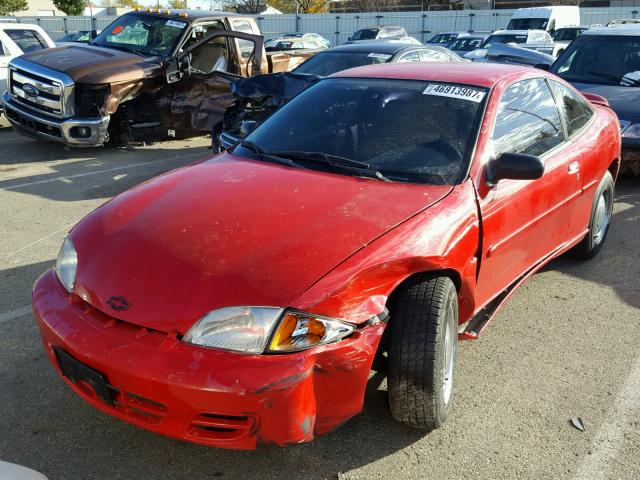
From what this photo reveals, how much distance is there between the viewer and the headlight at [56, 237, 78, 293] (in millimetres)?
2658

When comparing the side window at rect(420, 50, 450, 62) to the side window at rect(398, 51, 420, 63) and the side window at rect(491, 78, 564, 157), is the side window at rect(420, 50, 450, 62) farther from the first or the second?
the side window at rect(491, 78, 564, 157)

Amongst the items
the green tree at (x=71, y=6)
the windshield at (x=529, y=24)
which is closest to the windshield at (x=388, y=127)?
the windshield at (x=529, y=24)

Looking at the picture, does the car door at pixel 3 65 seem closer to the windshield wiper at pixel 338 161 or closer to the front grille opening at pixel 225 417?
the windshield wiper at pixel 338 161

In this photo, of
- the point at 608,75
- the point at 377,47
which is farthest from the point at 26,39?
the point at 608,75

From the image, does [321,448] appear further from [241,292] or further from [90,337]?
[90,337]

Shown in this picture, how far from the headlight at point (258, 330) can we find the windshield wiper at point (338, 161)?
1.09 m

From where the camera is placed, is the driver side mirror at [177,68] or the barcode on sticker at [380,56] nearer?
the barcode on sticker at [380,56]

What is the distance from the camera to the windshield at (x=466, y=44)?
858 inches

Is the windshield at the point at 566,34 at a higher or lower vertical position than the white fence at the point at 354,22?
lower

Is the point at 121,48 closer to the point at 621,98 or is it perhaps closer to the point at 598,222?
the point at 621,98

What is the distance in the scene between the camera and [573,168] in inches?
156

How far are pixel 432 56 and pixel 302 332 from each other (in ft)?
23.7

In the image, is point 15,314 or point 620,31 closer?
point 15,314

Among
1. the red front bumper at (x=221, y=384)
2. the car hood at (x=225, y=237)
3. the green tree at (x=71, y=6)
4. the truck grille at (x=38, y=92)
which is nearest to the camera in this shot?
the red front bumper at (x=221, y=384)
